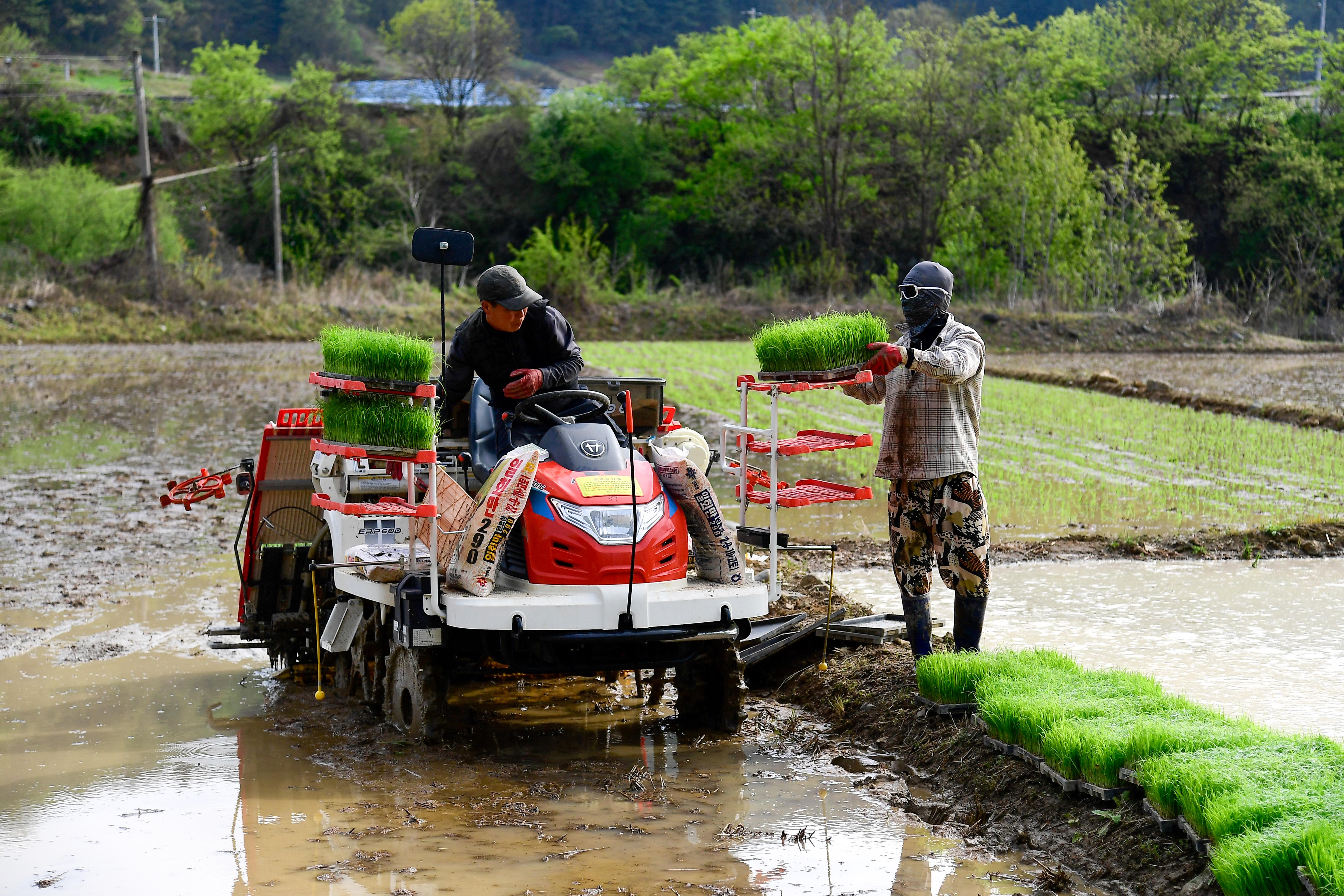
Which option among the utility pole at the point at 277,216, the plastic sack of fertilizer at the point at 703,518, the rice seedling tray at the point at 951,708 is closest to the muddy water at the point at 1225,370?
the rice seedling tray at the point at 951,708

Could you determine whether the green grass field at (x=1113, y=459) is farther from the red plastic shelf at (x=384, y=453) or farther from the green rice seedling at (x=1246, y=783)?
the red plastic shelf at (x=384, y=453)

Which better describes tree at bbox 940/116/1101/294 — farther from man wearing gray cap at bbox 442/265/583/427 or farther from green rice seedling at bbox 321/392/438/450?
green rice seedling at bbox 321/392/438/450

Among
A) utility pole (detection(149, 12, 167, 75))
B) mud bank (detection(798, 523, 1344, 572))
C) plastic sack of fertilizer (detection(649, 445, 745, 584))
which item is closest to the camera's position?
plastic sack of fertilizer (detection(649, 445, 745, 584))

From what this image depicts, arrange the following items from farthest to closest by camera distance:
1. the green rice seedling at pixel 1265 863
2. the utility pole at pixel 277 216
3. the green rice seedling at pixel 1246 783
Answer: the utility pole at pixel 277 216 → the green rice seedling at pixel 1246 783 → the green rice seedling at pixel 1265 863

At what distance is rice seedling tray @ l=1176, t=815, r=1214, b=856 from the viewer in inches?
170

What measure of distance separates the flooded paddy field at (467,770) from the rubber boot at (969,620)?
2.55ft

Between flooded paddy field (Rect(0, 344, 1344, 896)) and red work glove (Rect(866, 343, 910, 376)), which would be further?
red work glove (Rect(866, 343, 910, 376))

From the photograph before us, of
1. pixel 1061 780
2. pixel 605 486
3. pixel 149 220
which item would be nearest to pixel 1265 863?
pixel 1061 780

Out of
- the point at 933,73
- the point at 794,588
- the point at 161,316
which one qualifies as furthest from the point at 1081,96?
the point at 794,588

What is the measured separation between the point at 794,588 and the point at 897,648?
1622 millimetres

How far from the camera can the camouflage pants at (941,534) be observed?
6309 millimetres

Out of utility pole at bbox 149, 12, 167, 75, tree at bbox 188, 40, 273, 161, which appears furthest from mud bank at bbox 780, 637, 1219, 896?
utility pole at bbox 149, 12, 167, 75

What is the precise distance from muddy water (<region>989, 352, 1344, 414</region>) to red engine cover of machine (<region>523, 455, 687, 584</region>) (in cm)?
1660

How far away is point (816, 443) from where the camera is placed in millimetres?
6395
